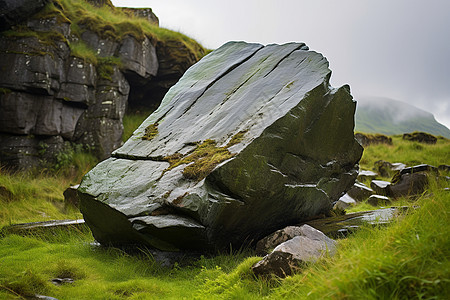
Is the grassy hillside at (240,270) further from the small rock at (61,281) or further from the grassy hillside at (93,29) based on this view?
the grassy hillside at (93,29)

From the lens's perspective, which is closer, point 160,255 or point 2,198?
point 160,255

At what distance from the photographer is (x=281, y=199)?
16.5 feet

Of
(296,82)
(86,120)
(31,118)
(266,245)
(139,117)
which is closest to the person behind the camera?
(266,245)

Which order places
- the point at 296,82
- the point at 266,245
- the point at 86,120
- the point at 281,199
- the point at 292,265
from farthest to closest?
1. the point at 86,120
2. the point at 296,82
3. the point at 281,199
4. the point at 266,245
5. the point at 292,265

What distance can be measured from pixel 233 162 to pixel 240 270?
1.36m

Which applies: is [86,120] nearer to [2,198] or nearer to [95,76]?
[95,76]

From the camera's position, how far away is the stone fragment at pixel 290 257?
337 cm

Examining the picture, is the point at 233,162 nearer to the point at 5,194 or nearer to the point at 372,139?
the point at 5,194

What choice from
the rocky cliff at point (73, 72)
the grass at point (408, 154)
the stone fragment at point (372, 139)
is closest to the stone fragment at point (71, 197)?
the rocky cliff at point (73, 72)

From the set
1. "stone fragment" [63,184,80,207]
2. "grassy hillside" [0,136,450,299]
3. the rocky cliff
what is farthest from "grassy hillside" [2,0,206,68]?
"grassy hillside" [0,136,450,299]

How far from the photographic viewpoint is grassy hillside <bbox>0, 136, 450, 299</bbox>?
2.27 m

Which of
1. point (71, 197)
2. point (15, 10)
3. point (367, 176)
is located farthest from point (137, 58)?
point (367, 176)

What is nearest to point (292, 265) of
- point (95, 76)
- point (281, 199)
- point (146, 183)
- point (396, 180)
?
point (281, 199)

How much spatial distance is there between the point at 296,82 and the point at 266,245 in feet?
8.96
